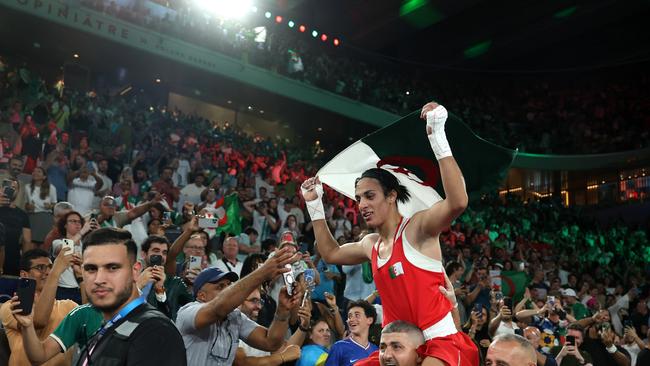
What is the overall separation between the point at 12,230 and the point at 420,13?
21.0m

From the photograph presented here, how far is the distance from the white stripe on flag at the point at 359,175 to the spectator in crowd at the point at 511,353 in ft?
3.05

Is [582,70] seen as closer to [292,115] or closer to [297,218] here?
[292,115]

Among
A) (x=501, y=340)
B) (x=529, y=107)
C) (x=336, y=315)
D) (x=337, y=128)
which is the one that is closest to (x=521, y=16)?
(x=529, y=107)

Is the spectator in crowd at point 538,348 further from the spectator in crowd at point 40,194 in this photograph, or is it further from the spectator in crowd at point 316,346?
the spectator in crowd at point 40,194

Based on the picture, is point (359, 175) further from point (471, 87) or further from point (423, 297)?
point (471, 87)

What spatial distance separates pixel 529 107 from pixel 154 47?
1651cm

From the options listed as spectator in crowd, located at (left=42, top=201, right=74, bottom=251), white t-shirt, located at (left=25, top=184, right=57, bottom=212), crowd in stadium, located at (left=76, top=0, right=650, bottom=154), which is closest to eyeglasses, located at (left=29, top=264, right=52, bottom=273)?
spectator in crowd, located at (left=42, top=201, right=74, bottom=251)

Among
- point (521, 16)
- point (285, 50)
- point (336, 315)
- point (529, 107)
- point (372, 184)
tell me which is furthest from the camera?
point (529, 107)

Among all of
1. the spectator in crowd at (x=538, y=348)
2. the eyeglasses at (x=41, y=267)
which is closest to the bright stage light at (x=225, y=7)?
the spectator in crowd at (x=538, y=348)

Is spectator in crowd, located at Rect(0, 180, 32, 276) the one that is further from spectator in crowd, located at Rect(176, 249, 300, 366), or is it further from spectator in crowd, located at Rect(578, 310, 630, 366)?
spectator in crowd, located at Rect(578, 310, 630, 366)

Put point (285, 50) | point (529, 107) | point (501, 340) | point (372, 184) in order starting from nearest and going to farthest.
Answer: point (372, 184)
point (501, 340)
point (285, 50)
point (529, 107)

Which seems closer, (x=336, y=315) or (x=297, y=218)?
(x=336, y=315)

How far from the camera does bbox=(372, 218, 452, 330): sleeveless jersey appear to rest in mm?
3328

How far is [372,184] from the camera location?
362cm
